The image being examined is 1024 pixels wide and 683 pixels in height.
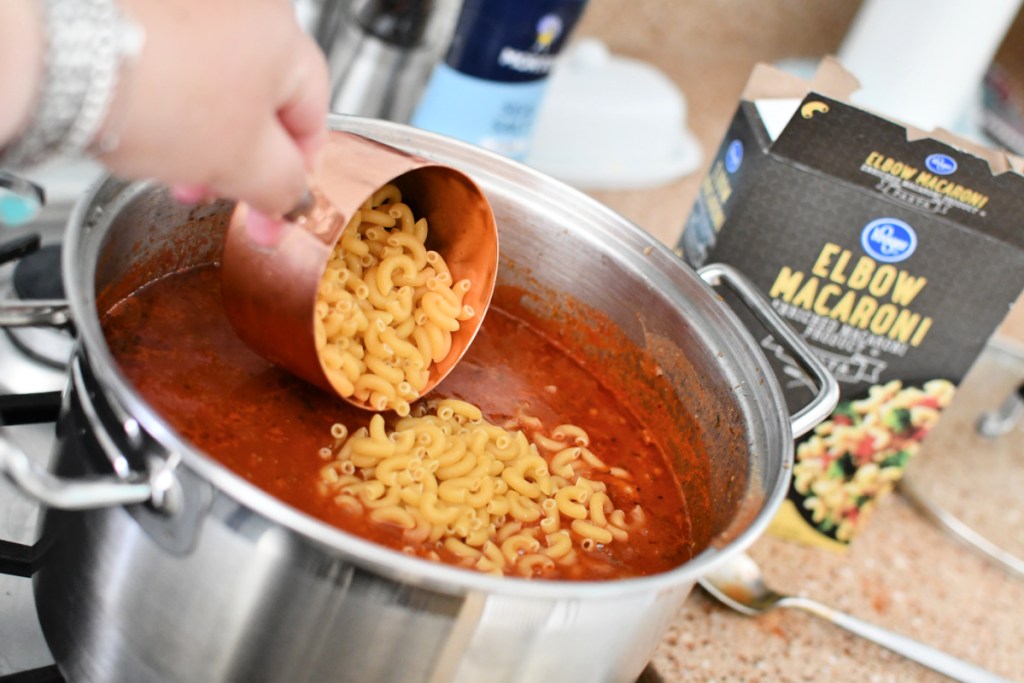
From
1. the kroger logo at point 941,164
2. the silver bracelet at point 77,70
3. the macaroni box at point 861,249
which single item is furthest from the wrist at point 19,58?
the kroger logo at point 941,164

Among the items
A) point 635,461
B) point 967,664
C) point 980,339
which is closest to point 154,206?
point 635,461

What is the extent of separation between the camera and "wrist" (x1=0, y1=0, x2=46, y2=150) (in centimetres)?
50

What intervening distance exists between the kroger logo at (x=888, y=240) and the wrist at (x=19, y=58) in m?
0.76

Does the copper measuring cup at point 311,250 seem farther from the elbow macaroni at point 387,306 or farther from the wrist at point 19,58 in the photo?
the wrist at point 19,58

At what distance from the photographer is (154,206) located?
3.07 ft

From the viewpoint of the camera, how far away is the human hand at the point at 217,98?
0.56 metres

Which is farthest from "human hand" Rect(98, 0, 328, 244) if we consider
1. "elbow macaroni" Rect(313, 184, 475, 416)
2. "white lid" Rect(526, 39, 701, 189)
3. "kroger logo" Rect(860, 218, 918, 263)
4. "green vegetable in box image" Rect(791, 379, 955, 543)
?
"white lid" Rect(526, 39, 701, 189)

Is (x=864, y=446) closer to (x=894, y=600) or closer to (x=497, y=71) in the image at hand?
(x=894, y=600)

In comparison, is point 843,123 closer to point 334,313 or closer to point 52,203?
point 334,313

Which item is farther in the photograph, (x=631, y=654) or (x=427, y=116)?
(x=427, y=116)

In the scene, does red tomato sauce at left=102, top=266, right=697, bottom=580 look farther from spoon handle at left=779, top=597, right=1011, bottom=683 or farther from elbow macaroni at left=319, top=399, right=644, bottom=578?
spoon handle at left=779, top=597, right=1011, bottom=683

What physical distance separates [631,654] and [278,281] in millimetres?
406

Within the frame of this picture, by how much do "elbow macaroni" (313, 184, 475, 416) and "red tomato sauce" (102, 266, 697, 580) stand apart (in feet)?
0.21

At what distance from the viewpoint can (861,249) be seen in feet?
3.32
